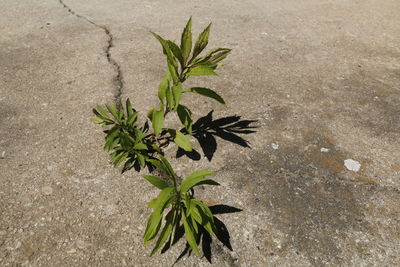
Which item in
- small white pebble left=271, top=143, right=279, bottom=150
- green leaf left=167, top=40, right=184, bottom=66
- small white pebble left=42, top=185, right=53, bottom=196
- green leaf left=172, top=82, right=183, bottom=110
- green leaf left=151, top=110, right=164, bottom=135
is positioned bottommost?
small white pebble left=42, top=185, right=53, bottom=196

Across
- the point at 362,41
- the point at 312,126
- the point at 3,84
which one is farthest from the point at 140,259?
the point at 362,41

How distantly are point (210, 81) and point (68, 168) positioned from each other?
155cm

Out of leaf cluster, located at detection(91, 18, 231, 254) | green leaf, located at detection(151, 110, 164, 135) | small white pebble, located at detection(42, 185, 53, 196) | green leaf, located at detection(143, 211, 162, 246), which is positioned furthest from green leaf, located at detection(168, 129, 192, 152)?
small white pebble, located at detection(42, 185, 53, 196)

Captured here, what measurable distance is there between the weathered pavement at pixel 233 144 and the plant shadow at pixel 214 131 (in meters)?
0.06

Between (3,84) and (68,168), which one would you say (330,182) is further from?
(3,84)

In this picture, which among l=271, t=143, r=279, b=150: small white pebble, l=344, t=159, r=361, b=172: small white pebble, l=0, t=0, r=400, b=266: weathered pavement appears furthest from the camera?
l=271, t=143, r=279, b=150: small white pebble

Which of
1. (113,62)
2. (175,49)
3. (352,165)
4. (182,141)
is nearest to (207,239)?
(182,141)

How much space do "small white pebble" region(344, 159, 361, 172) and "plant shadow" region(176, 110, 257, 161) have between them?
694 mm

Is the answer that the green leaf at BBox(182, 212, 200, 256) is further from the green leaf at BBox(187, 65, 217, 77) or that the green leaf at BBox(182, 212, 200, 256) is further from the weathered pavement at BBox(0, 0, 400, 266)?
the green leaf at BBox(187, 65, 217, 77)

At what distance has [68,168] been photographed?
2.32 m

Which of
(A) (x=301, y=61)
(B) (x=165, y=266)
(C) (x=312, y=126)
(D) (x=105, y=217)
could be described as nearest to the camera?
(B) (x=165, y=266)

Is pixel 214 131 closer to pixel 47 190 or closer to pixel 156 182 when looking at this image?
pixel 156 182

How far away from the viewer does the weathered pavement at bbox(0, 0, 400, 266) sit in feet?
6.30

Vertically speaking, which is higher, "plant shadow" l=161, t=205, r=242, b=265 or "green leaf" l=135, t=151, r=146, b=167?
"green leaf" l=135, t=151, r=146, b=167
